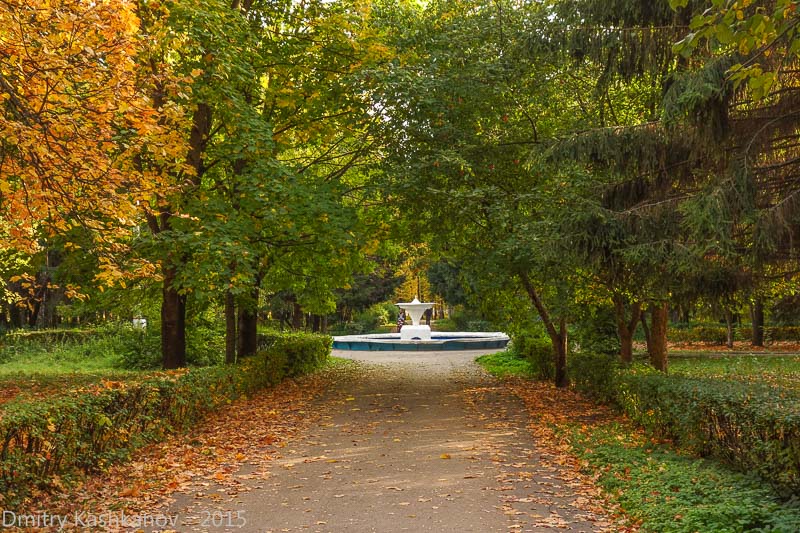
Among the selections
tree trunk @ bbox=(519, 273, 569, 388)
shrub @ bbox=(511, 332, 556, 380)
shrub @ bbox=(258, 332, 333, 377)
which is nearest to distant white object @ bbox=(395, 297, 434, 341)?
shrub @ bbox=(258, 332, 333, 377)

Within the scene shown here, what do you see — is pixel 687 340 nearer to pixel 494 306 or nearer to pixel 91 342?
pixel 494 306

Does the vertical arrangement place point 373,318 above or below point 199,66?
below

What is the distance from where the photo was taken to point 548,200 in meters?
12.4

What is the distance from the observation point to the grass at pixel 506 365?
2064 cm

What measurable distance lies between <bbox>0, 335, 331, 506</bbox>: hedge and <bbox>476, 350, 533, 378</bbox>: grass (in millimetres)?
10383

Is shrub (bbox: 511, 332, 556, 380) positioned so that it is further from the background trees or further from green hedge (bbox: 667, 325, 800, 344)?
green hedge (bbox: 667, 325, 800, 344)

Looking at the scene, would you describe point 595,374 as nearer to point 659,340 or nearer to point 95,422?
A: point 659,340

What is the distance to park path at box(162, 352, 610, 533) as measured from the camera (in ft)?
19.9

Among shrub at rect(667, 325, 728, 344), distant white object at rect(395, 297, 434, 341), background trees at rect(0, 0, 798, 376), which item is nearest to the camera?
background trees at rect(0, 0, 798, 376)

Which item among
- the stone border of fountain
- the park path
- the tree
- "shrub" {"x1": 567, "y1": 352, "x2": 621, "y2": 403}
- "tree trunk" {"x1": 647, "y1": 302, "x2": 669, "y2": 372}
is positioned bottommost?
the stone border of fountain

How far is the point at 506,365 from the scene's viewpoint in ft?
77.2

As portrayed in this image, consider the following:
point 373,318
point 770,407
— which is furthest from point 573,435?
point 373,318

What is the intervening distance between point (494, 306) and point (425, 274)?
3388 cm

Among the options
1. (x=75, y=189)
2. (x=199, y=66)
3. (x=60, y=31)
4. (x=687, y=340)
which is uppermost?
(x=199, y=66)
